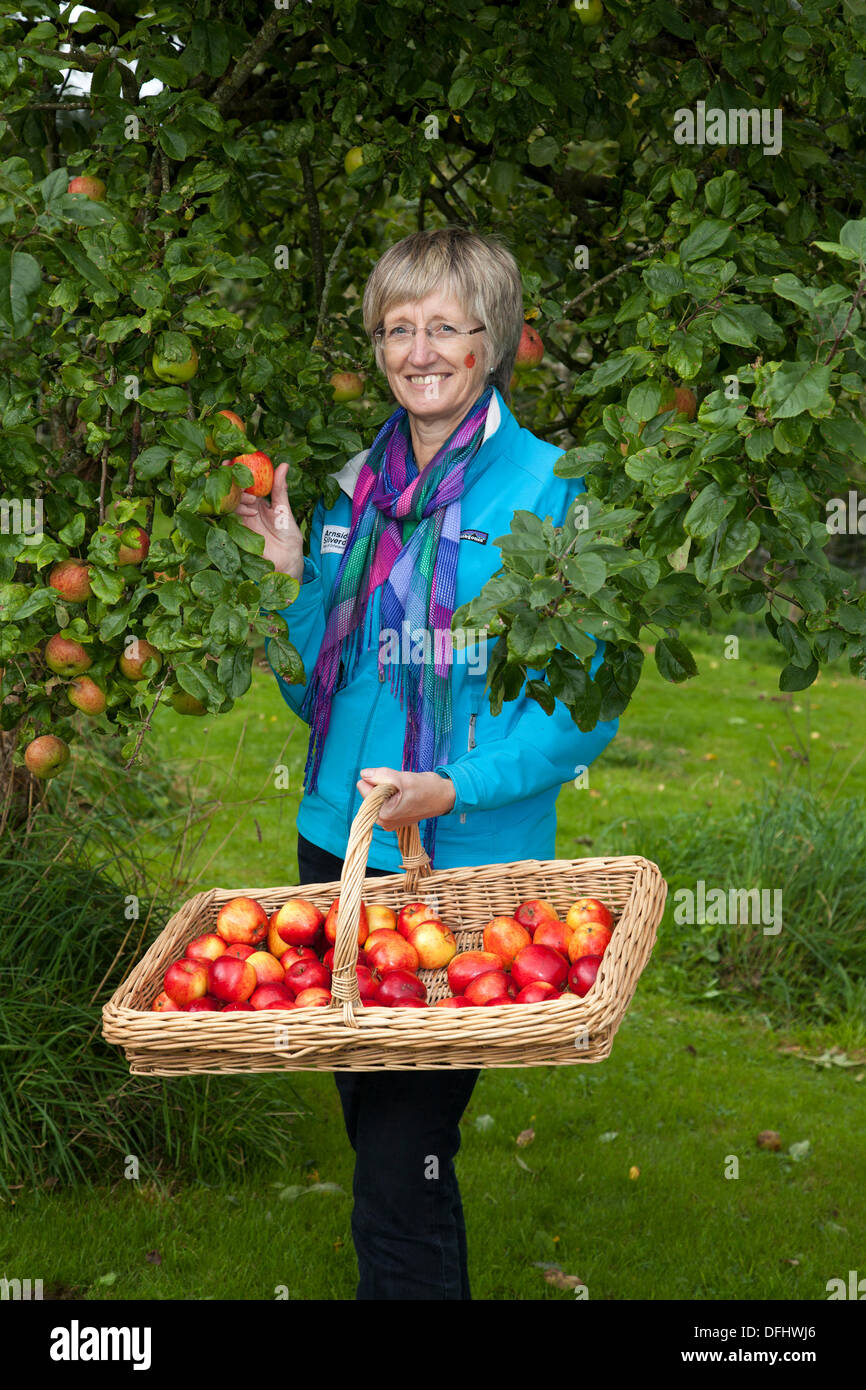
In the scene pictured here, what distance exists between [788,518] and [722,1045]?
330 cm

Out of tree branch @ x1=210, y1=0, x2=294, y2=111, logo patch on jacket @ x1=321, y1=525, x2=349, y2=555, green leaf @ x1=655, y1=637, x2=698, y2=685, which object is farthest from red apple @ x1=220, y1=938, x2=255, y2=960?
tree branch @ x1=210, y1=0, x2=294, y2=111

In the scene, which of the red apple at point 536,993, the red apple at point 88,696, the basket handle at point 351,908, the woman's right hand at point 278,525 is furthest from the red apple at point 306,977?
the woman's right hand at point 278,525

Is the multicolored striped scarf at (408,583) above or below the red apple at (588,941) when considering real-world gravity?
above

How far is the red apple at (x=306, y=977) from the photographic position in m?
2.21

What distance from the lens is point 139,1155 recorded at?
3482 mm

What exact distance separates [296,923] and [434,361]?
1.05 meters

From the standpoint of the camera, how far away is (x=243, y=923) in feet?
7.92

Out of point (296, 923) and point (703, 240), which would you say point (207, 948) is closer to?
point (296, 923)

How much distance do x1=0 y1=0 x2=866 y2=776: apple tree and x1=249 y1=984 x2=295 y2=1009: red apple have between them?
45cm

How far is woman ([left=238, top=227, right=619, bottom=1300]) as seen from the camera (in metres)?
2.25

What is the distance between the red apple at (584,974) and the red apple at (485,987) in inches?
4.5

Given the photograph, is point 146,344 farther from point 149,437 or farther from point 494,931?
point 494,931

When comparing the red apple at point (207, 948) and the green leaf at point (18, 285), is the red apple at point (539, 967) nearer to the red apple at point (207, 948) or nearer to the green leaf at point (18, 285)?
the red apple at point (207, 948)

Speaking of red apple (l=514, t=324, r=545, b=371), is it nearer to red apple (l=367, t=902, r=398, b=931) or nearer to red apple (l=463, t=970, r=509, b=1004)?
red apple (l=367, t=902, r=398, b=931)
